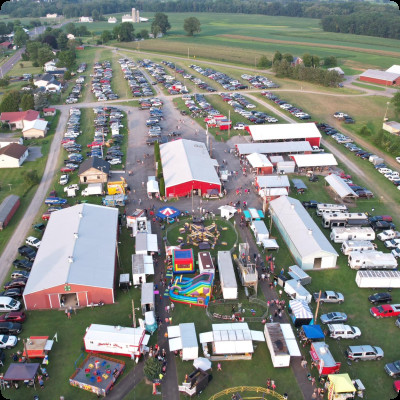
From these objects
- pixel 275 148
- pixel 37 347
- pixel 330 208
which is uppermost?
pixel 275 148

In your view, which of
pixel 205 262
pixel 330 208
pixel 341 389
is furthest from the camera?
pixel 330 208

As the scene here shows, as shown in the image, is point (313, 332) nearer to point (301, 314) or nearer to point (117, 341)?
point (301, 314)

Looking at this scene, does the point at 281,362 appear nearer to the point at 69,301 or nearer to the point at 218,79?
the point at 69,301

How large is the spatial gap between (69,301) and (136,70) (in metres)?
94.8

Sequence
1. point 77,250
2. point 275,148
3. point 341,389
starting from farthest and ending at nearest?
point 275,148 → point 77,250 → point 341,389

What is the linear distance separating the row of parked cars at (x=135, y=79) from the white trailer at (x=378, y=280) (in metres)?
70.0

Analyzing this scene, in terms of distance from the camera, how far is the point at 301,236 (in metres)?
41.3

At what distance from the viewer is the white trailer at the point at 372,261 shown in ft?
128

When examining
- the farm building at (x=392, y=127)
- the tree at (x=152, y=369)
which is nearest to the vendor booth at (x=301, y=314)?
the tree at (x=152, y=369)

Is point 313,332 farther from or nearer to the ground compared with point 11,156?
farther from the ground

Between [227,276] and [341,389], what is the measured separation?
12.6 metres

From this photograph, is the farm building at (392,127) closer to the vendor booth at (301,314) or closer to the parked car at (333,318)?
the parked car at (333,318)

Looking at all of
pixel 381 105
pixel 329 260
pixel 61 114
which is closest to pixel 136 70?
pixel 61 114

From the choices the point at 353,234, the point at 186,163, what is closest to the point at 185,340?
the point at 353,234
